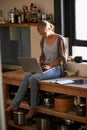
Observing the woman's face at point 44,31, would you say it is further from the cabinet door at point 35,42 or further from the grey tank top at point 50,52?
the cabinet door at point 35,42

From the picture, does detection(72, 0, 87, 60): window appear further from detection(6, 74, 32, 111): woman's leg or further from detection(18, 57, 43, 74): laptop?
detection(6, 74, 32, 111): woman's leg

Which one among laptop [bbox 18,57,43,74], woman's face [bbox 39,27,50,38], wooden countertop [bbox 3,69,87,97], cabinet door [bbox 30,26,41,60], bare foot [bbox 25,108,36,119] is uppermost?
woman's face [bbox 39,27,50,38]

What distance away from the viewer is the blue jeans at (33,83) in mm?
3330

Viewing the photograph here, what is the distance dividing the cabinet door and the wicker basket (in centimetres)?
93

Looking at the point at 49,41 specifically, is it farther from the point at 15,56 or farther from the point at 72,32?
the point at 15,56

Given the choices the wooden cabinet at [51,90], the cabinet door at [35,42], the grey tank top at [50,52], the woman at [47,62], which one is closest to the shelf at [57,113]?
the wooden cabinet at [51,90]

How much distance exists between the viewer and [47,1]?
12.8ft

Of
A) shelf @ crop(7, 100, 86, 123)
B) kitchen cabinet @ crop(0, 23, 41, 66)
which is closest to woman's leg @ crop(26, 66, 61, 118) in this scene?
shelf @ crop(7, 100, 86, 123)

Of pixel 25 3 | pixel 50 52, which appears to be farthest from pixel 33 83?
pixel 25 3

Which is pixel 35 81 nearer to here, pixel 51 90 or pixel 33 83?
pixel 33 83

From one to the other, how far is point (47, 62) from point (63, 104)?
60 cm

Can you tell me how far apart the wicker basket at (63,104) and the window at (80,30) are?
0.72 meters

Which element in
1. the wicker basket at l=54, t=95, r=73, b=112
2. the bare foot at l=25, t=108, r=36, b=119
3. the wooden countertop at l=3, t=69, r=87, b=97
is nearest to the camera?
the wooden countertop at l=3, t=69, r=87, b=97

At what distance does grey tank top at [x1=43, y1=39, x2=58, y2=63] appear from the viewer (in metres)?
3.53
